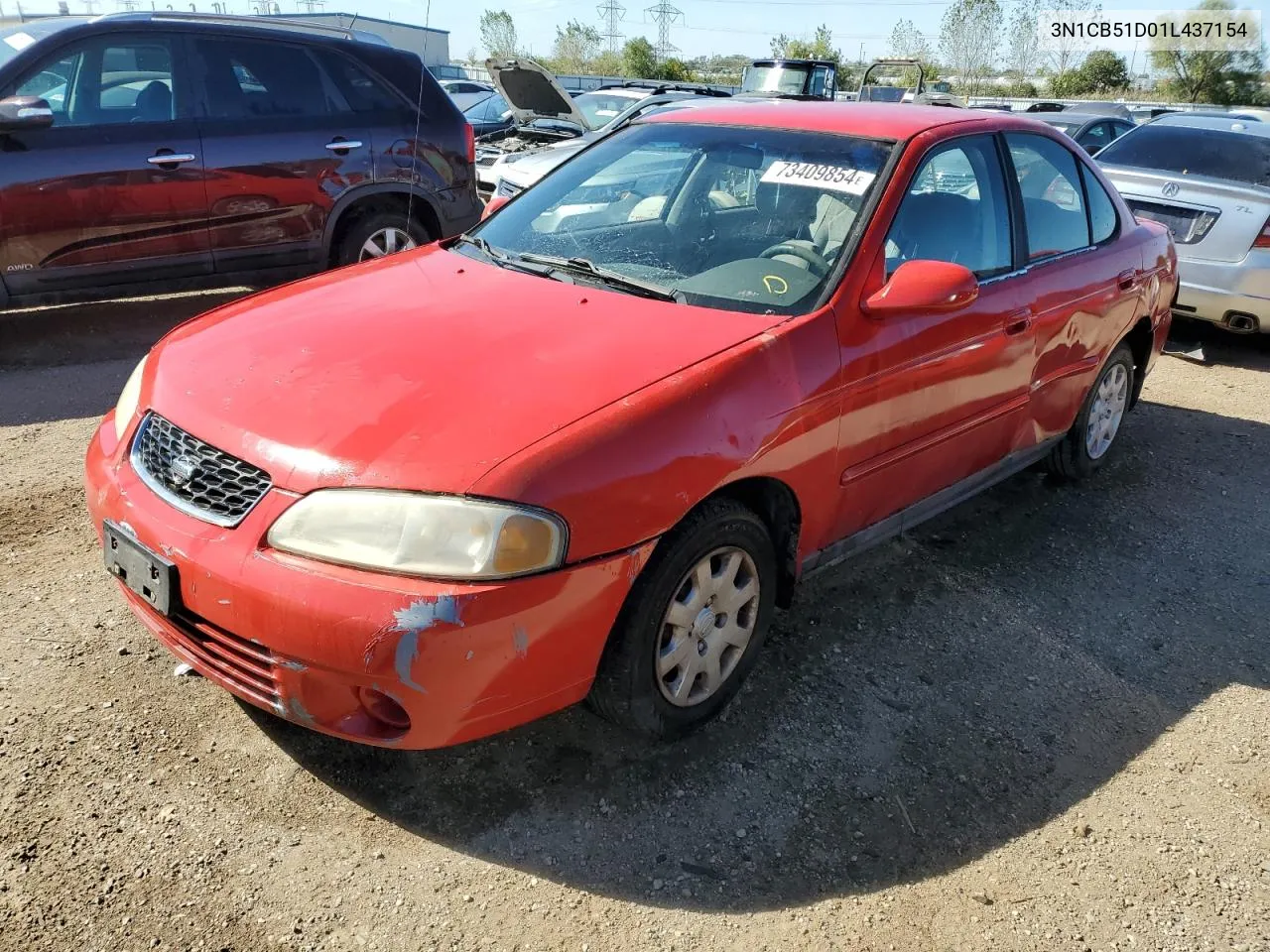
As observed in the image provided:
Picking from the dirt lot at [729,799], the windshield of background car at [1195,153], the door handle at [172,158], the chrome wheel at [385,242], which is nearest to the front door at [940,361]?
the dirt lot at [729,799]

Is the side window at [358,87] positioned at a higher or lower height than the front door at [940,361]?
higher

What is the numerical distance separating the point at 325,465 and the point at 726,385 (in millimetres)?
1004

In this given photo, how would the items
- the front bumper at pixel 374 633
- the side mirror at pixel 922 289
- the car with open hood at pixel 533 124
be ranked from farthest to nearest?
the car with open hood at pixel 533 124
the side mirror at pixel 922 289
the front bumper at pixel 374 633

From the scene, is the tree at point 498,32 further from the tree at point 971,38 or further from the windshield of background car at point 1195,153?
the windshield of background car at point 1195,153

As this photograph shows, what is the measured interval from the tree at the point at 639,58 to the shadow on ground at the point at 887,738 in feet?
205

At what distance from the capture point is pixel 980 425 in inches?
142

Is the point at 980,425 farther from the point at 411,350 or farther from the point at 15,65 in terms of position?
the point at 15,65

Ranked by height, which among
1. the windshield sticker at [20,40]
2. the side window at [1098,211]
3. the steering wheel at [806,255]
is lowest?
the steering wheel at [806,255]

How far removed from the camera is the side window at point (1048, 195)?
12.6 feet

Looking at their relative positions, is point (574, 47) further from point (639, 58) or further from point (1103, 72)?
point (1103, 72)

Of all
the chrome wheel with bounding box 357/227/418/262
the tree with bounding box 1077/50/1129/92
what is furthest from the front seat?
the tree with bounding box 1077/50/1129/92

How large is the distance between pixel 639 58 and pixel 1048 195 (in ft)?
213

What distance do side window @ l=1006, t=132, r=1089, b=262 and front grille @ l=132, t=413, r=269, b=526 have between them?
2906 mm

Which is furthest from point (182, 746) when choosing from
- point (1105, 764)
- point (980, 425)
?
point (980, 425)
